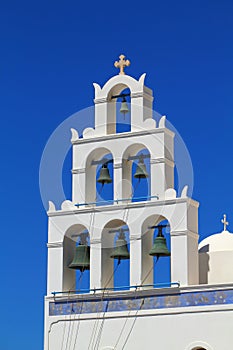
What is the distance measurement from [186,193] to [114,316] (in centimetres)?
354

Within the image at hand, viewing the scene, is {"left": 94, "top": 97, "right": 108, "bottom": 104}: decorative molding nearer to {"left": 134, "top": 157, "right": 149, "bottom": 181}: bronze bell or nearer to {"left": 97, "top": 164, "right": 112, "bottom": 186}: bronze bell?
{"left": 97, "top": 164, "right": 112, "bottom": 186}: bronze bell

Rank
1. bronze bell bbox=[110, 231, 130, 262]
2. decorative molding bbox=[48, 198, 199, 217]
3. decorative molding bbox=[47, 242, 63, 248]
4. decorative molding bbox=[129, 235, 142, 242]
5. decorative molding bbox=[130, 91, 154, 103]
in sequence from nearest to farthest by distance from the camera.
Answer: decorative molding bbox=[48, 198, 199, 217], decorative molding bbox=[129, 235, 142, 242], bronze bell bbox=[110, 231, 130, 262], decorative molding bbox=[130, 91, 154, 103], decorative molding bbox=[47, 242, 63, 248]

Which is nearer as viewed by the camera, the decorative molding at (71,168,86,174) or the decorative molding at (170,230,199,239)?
the decorative molding at (170,230,199,239)

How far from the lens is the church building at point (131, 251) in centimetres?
2556

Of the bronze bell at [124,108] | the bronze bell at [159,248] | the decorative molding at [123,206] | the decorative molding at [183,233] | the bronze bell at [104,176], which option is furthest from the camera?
the bronze bell at [124,108]

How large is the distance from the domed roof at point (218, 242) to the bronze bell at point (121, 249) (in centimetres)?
199

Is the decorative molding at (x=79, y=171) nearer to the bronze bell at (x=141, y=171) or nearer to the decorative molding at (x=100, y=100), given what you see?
the bronze bell at (x=141, y=171)

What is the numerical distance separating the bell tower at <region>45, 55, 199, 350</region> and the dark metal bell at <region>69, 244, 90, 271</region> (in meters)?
0.03

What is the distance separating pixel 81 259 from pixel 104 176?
2250 mm

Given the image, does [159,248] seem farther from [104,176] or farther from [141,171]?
[104,176]

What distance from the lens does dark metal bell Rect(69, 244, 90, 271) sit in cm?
2748

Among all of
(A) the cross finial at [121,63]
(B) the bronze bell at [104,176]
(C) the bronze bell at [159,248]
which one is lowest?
(C) the bronze bell at [159,248]

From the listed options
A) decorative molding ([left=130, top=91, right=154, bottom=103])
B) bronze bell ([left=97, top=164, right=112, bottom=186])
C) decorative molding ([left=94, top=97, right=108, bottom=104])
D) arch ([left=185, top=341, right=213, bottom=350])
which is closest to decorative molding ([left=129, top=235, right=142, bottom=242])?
bronze bell ([left=97, top=164, right=112, bottom=186])

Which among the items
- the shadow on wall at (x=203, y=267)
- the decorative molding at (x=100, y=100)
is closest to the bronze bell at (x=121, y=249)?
the shadow on wall at (x=203, y=267)
